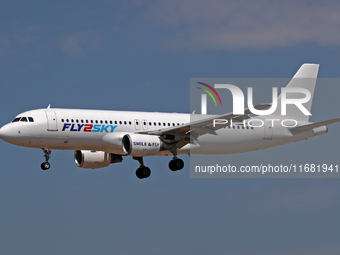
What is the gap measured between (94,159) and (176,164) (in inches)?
298

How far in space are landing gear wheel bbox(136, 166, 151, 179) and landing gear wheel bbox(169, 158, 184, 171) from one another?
245cm

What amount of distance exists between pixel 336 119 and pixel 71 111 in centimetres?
1914

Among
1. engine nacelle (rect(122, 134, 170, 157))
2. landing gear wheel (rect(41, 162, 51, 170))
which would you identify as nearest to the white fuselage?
engine nacelle (rect(122, 134, 170, 157))

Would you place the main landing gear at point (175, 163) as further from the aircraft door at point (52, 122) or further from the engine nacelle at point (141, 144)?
the aircraft door at point (52, 122)

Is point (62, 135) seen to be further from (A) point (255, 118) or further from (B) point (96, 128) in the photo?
(A) point (255, 118)

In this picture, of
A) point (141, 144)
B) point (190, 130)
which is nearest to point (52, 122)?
point (141, 144)

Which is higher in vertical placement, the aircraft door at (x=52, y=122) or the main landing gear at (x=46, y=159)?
the aircraft door at (x=52, y=122)

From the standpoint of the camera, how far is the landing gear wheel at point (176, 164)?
49969 mm

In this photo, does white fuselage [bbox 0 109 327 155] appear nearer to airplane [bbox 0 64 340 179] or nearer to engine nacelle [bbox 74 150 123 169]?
airplane [bbox 0 64 340 179]

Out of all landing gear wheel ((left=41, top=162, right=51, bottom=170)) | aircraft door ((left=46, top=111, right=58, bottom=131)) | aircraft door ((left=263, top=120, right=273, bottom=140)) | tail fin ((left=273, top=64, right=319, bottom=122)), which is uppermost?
tail fin ((left=273, top=64, right=319, bottom=122))

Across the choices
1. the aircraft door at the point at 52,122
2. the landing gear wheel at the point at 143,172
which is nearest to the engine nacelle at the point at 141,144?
the landing gear wheel at the point at 143,172

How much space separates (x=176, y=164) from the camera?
49938 millimetres

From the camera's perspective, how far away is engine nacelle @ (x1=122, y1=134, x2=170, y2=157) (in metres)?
47.8

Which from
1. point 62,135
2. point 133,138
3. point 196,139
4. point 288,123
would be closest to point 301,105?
point 288,123
